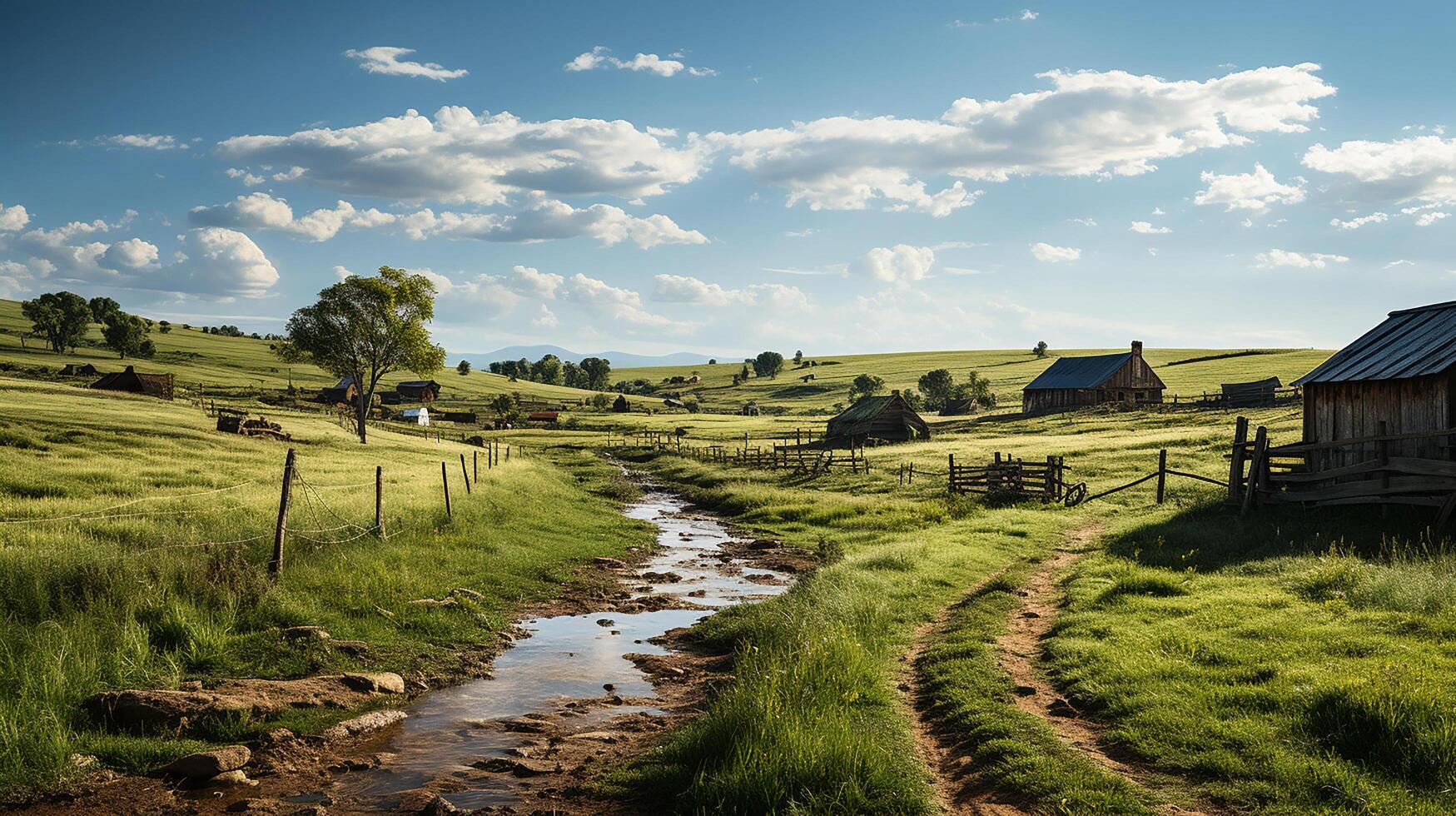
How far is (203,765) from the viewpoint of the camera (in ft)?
30.7

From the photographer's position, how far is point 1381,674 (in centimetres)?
919

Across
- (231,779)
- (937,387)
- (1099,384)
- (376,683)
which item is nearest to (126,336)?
(937,387)

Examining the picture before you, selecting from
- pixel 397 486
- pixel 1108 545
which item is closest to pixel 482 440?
pixel 397 486

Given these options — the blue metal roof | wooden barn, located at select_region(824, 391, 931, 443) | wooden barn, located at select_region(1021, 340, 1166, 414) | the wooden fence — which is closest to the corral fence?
the wooden fence

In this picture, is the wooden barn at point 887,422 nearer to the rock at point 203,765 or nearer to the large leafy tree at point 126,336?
the rock at point 203,765

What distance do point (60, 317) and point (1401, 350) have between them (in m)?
145

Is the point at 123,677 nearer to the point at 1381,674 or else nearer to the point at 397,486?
the point at 1381,674

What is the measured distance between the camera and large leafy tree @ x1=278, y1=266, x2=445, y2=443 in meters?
58.5

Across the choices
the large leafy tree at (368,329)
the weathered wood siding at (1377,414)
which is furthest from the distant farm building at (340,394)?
the weathered wood siding at (1377,414)

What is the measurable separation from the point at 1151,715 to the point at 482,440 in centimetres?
7011

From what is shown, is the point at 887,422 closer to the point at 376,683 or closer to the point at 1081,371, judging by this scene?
the point at 1081,371

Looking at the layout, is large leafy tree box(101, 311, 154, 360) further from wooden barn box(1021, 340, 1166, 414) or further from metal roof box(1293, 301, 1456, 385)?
metal roof box(1293, 301, 1456, 385)

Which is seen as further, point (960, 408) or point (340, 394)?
point (340, 394)

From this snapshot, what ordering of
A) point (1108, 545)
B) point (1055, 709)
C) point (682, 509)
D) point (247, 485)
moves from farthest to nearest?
point (682, 509), point (247, 485), point (1108, 545), point (1055, 709)
